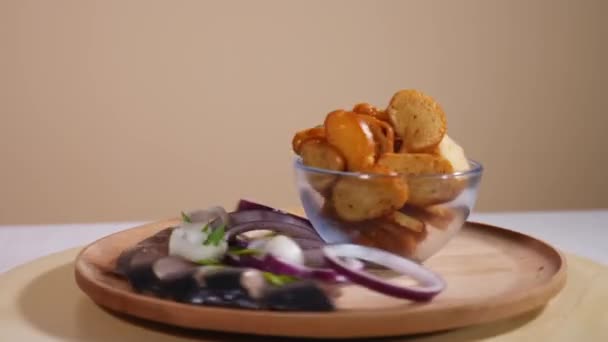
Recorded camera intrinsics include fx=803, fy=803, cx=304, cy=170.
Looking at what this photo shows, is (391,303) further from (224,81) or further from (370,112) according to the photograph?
(224,81)

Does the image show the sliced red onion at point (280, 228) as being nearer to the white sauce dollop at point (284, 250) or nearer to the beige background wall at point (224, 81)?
the white sauce dollop at point (284, 250)

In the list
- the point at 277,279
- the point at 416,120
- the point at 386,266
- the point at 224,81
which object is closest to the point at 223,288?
the point at 277,279

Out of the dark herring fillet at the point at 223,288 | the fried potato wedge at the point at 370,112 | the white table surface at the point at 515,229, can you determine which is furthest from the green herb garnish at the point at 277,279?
the white table surface at the point at 515,229

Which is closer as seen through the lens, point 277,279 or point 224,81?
point 277,279

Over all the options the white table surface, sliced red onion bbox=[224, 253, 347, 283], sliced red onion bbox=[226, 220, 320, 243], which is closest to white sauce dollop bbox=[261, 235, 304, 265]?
sliced red onion bbox=[224, 253, 347, 283]

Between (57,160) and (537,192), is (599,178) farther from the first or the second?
(57,160)

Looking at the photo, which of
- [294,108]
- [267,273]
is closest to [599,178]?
[294,108]
